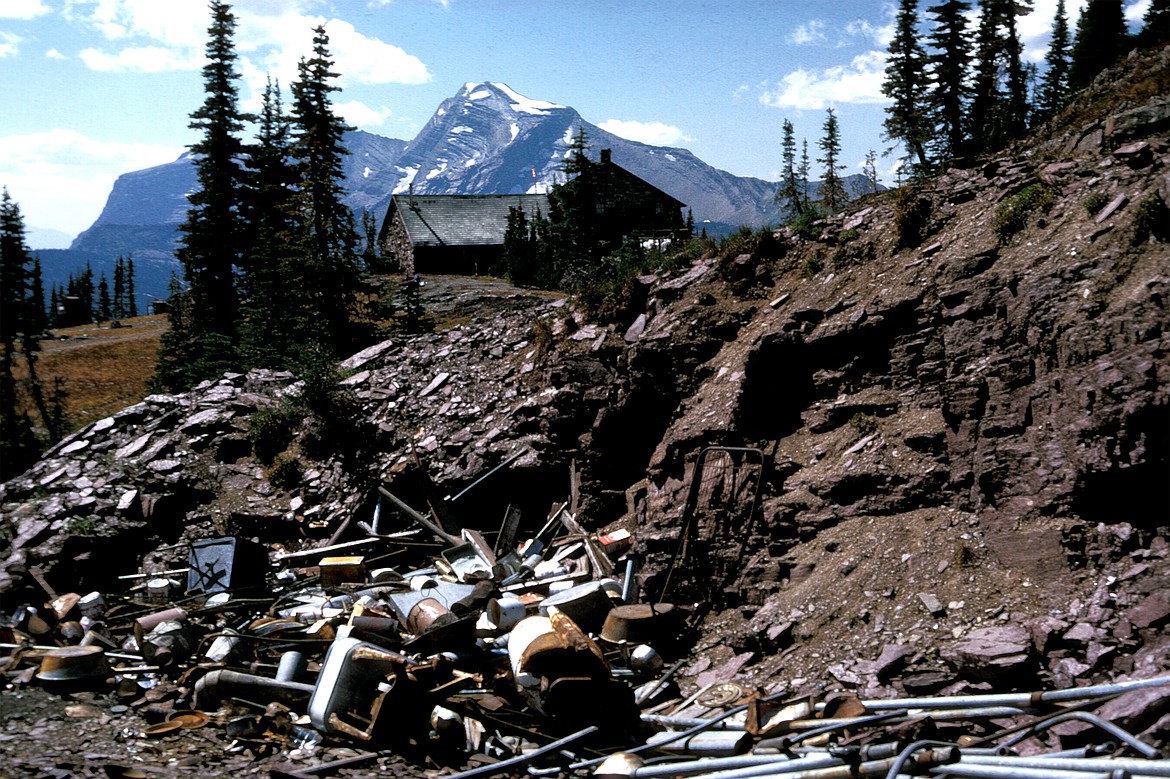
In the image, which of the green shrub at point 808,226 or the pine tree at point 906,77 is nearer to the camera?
the green shrub at point 808,226

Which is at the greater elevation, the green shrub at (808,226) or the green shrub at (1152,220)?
the green shrub at (808,226)

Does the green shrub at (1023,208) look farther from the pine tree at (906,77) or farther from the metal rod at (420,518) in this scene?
the pine tree at (906,77)

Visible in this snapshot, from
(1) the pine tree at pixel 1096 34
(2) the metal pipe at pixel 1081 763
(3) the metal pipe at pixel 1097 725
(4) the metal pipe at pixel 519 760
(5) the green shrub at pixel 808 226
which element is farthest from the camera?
(1) the pine tree at pixel 1096 34

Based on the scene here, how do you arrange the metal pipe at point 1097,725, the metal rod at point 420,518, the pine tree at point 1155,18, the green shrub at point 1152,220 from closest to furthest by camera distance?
the metal pipe at point 1097,725
the green shrub at point 1152,220
the metal rod at point 420,518
the pine tree at point 1155,18

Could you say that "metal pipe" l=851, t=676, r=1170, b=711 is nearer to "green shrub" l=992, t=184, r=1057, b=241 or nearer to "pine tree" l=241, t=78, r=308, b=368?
"green shrub" l=992, t=184, r=1057, b=241

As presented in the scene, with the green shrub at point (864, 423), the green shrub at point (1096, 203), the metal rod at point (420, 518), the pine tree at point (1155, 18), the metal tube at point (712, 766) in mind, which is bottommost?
the metal tube at point (712, 766)

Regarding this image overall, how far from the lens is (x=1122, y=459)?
255 inches

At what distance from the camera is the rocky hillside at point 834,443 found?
647cm

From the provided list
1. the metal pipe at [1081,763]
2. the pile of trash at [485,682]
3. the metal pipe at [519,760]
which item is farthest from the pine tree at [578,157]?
the metal pipe at [1081,763]

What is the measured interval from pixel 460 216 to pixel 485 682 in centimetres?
4092

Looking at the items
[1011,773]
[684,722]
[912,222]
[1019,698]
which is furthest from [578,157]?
[1011,773]

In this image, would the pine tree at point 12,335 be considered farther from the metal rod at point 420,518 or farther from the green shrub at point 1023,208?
the green shrub at point 1023,208

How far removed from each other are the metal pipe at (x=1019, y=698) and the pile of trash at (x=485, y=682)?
0.01 meters

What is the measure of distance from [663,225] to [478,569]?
3211 cm
